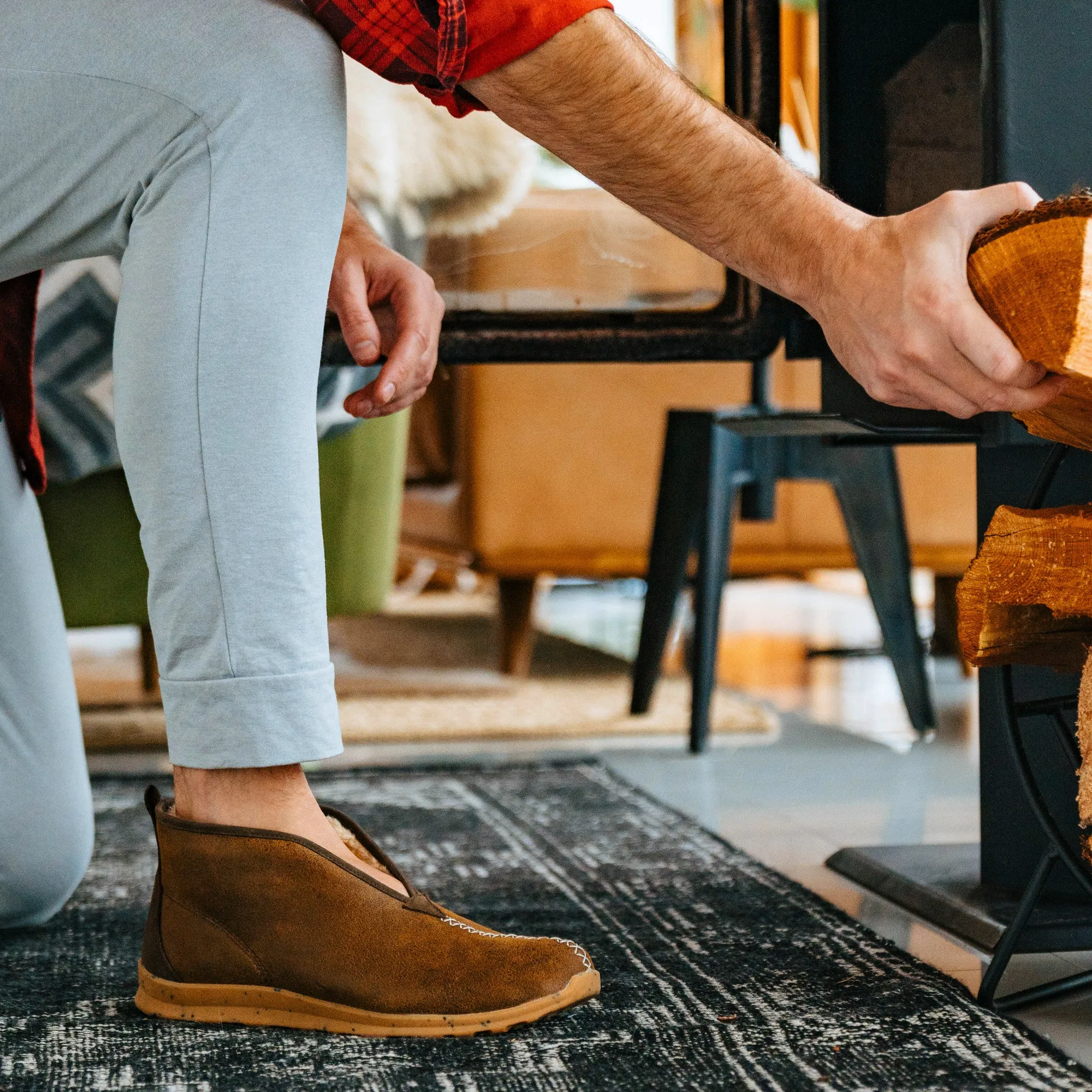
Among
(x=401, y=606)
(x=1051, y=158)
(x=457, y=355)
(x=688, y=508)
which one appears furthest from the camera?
(x=401, y=606)

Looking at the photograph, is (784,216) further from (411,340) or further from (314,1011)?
(314,1011)

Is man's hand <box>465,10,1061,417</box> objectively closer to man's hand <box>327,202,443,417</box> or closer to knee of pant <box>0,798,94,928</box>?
man's hand <box>327,202,443,417</box>

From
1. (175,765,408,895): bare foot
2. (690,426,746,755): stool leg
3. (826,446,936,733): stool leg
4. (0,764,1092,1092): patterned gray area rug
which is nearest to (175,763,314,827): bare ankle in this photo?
(175,765,408,895): bare foot

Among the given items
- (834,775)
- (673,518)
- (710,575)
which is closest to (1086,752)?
(834,775)

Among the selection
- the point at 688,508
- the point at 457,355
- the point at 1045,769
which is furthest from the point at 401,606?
the point at 1045,769

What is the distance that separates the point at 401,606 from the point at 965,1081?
10.1 feet

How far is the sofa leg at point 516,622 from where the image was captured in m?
2.22

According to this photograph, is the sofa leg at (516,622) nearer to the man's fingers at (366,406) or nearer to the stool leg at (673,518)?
the stool leg at (673,518)

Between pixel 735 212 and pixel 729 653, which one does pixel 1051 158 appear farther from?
pixel 729 653

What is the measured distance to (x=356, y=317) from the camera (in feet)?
2.58

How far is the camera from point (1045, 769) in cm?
89

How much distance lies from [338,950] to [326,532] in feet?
3.63

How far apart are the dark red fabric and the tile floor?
2.15ft

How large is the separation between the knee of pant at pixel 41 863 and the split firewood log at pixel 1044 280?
677 millimetres
